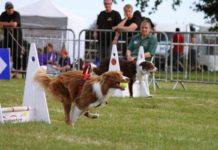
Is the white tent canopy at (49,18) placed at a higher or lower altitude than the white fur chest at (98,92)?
higher

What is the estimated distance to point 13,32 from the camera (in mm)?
17906

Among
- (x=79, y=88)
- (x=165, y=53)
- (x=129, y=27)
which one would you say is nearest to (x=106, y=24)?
(x=129, y=27)

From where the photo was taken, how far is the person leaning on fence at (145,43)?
13789 millimetres

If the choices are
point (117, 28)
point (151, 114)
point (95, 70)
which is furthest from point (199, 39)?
point (151, 114)

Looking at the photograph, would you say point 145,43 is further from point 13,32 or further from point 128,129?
point 128,129

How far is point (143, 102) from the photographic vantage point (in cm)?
1184

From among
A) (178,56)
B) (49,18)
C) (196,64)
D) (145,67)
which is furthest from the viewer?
(49,18)

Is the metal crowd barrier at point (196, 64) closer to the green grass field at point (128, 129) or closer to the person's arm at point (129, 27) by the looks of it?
the person's arm at point (129, 27)

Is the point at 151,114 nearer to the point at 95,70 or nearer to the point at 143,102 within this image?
the point at 143,102

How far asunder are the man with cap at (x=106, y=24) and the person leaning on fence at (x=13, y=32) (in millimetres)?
2494

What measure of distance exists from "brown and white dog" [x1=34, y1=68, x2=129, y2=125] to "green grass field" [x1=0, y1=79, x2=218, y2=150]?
0.24m

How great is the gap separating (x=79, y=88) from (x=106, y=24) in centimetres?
794

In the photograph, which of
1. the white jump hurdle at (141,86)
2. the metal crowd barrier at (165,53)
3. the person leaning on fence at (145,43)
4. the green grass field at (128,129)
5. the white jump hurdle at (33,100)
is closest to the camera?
the green grass field at (128,129)

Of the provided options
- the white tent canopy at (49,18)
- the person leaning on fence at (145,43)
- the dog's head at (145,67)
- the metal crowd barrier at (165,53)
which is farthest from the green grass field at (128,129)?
the white tent canopy at (49,18)
